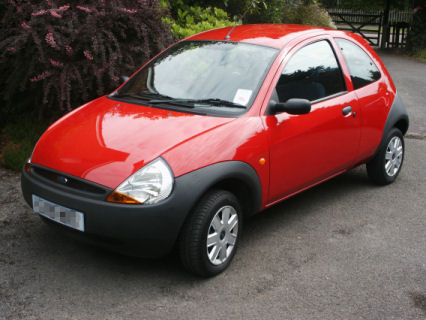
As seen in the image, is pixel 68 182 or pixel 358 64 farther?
pixel 358 64

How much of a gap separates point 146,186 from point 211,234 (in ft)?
1.99

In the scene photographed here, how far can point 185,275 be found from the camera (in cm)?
372

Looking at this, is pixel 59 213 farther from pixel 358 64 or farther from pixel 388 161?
pixel 388 161

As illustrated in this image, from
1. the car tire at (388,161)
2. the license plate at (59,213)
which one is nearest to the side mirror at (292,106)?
the license plate at (59,213)

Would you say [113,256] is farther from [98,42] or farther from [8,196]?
[98,42]

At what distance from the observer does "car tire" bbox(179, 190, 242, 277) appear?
135 inches

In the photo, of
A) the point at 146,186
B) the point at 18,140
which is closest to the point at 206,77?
the point at 146,186

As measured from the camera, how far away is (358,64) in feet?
16.7

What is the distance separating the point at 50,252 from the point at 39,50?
96.3 inches

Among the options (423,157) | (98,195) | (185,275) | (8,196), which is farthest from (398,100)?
(8,196)

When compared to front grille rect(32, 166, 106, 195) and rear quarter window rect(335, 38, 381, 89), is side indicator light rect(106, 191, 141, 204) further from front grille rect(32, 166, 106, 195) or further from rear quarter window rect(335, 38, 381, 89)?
rear quarter window rect(335, 38, 381, 89)

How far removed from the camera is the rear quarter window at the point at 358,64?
16.2 feet

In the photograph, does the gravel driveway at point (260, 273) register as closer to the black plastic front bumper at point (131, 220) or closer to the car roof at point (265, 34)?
the black plastic front bumper at point (131, 220)

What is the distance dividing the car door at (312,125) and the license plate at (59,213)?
4.90 feet
